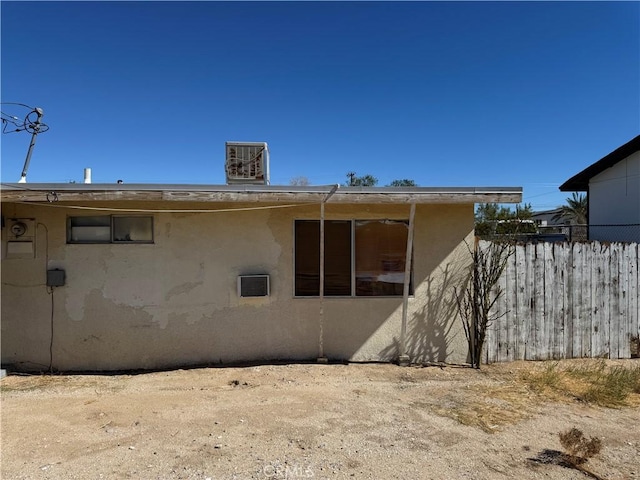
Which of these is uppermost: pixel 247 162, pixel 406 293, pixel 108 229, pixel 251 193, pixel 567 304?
pixel 247 162

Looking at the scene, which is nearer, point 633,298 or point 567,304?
point 567,304

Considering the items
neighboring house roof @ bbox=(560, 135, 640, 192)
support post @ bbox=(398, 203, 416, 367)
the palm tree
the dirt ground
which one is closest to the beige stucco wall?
support post @ bbox=(398, 203, 416, 367)

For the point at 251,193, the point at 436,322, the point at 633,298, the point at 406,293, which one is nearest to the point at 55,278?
the point at 251,193

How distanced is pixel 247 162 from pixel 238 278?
6.70 feet

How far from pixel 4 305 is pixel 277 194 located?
14.4ft

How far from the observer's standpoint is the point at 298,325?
241 inches

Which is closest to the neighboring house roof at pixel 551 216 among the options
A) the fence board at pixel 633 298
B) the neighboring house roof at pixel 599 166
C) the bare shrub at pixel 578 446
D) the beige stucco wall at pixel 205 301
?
the neighboring house roof at pixel 599 166

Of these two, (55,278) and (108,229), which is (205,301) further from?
(55,278)

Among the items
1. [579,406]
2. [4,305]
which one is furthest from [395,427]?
[4,305]

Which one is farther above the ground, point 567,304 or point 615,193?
point 615,193

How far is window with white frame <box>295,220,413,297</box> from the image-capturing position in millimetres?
6191

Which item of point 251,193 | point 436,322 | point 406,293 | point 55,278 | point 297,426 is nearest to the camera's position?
point 297,426

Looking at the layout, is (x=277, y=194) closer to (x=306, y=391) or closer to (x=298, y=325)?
(x=298, y=325)

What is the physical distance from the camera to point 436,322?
617 centimetres
